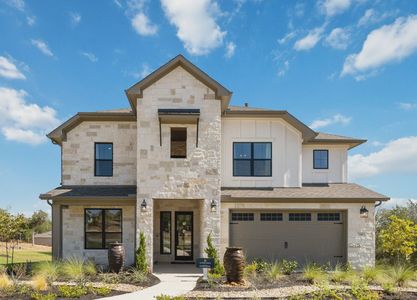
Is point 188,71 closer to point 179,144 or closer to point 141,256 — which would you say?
point 179,144

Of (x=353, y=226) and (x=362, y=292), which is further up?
(x=353, y=226)

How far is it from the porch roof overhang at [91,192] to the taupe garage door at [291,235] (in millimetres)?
4832

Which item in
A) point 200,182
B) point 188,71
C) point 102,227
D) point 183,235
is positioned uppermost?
point 188,71

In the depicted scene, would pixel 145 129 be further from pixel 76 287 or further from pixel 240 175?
pixel 76 287

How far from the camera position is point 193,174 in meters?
15.3

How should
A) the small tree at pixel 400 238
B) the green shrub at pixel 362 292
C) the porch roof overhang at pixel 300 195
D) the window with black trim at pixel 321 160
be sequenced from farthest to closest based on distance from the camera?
the window with black trim at pixel 321 160 → the small tree at pixel 400 238 → the porch roof overhang at pixel 300 195 → the green shrub at pixel 362 292

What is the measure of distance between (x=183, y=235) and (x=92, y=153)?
587 centimetres

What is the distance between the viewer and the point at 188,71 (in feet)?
51.4

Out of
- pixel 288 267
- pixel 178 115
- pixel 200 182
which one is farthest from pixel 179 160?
pixel 288 267

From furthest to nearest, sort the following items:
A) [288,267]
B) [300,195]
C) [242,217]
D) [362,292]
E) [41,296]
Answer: [242,217] → [300,195] → [288,267] → [362,292] → [41,296]

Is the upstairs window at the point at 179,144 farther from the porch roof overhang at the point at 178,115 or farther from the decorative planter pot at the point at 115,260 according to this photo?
the decorative planter pot at the point at 115,260

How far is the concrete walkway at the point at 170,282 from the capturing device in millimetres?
11148

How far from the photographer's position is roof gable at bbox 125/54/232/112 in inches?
605

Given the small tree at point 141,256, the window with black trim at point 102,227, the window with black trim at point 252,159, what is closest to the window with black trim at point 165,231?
the window with black trim at point 102,227
